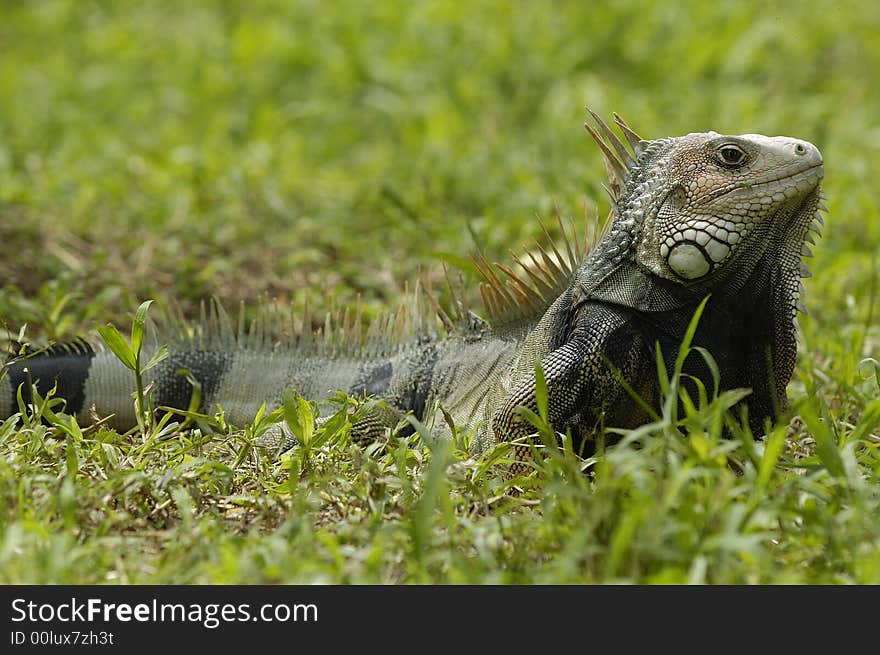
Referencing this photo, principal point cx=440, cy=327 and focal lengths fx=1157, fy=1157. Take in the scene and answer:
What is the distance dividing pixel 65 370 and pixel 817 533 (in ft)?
9.50

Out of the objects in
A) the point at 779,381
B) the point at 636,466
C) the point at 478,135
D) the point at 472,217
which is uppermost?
the point at 478,135

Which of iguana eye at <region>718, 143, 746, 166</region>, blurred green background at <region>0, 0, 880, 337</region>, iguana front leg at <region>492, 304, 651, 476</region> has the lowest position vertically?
iguana front leg at <region>492, 304, 651, 476</region>

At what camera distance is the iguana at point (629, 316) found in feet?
12.1

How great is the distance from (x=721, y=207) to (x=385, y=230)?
379cm

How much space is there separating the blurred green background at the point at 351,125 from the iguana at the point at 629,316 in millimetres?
828

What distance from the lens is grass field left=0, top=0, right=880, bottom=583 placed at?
3021 millimetres

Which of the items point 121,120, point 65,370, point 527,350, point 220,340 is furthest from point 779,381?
point 121,120

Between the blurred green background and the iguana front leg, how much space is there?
137 centimetres

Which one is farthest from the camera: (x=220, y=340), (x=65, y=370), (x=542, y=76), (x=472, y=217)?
(x=542, y=76)

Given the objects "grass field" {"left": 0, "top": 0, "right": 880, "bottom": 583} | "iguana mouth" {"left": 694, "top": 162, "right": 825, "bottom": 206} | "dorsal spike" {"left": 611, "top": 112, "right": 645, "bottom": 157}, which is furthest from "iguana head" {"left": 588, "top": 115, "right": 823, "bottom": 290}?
"grass field" {"left": 0, "top": 0, "right": 880, "bottom": 583}

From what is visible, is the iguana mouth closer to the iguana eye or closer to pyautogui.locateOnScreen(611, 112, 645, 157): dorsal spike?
the iguana eye

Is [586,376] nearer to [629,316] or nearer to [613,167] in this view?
[629,316]
